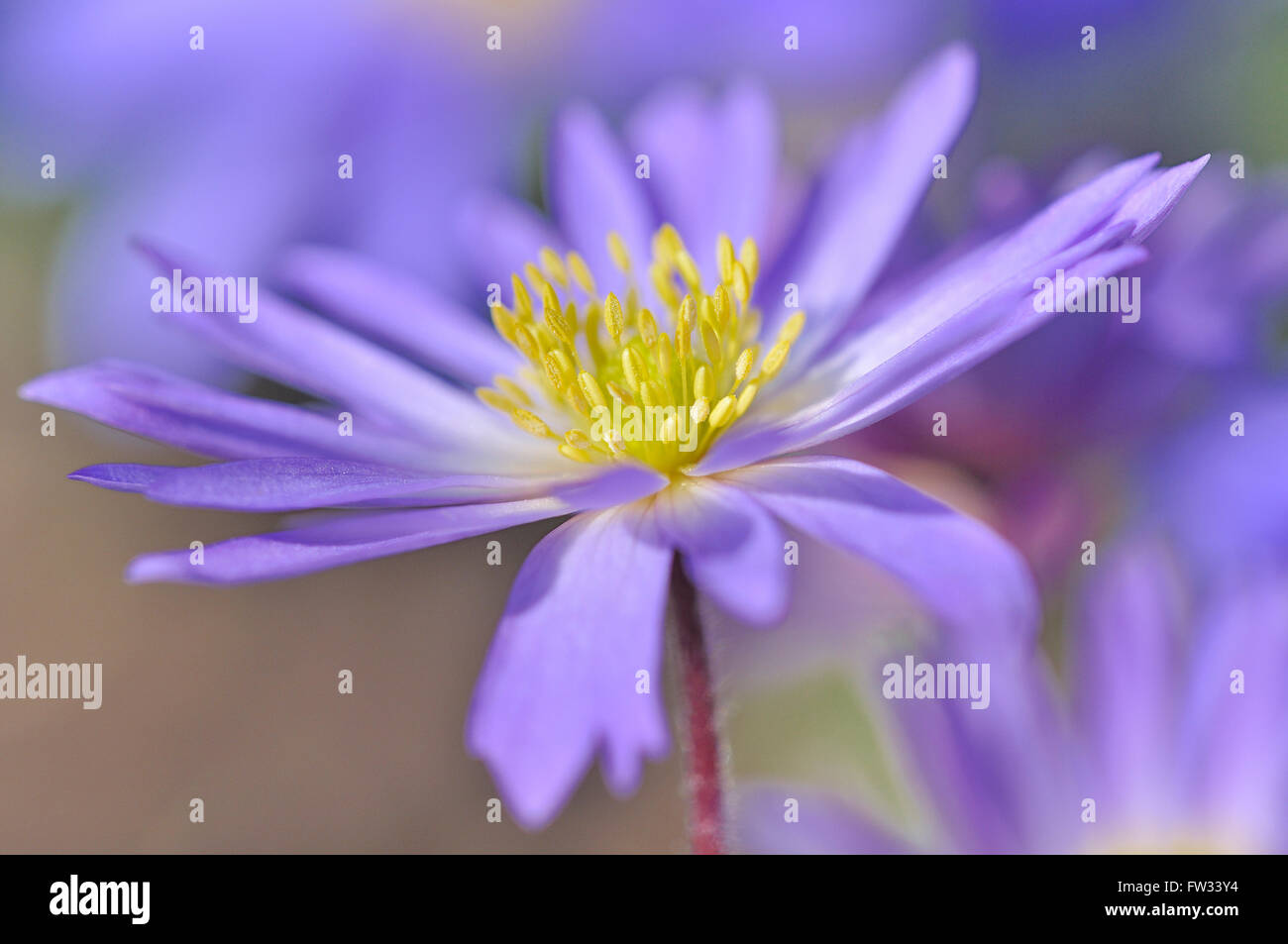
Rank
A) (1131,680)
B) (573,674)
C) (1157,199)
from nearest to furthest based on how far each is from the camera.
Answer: (573,674)
(1157,199)
(1131,680)

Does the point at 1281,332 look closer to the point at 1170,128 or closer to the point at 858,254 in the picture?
the point at 1170,128

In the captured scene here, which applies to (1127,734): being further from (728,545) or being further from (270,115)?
(270,115)

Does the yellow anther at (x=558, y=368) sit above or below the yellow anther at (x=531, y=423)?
above

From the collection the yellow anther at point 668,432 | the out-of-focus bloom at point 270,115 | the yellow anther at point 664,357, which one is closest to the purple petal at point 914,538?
the yellow anther at point 668,432

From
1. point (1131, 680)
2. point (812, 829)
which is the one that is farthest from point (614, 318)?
point (1131, 680)

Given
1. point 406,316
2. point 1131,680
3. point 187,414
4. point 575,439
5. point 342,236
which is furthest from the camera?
point 342,236

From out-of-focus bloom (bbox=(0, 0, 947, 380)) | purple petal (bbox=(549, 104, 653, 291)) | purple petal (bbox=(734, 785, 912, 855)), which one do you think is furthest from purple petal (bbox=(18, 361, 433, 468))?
out-of-focus bloom (bbox=(0, 0, 947, 380))

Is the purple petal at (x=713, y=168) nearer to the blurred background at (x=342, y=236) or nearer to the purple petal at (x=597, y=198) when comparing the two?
the purple petal at (x=597, y=198)
